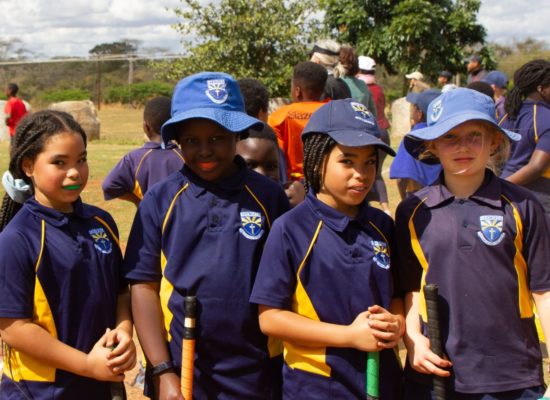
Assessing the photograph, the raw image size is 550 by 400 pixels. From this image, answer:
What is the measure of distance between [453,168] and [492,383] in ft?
2.38

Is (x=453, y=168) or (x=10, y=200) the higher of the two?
(x=453, y=168)

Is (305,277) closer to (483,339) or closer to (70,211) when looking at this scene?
(483,339)

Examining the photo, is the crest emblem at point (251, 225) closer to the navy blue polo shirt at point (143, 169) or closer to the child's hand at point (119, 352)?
the child's hand at point (119, 352)

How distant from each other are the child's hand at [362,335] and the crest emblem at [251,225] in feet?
1.65

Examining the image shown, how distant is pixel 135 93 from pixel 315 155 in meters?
31.7

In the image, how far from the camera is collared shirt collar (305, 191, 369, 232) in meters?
2.51

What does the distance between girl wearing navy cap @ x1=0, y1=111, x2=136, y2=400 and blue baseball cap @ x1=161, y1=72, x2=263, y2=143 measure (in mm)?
377

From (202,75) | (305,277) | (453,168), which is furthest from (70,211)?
(453,168)

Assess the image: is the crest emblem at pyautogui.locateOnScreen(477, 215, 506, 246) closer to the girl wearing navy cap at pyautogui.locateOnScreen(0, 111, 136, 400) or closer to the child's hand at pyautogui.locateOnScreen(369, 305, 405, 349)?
the child's hand at pyautogui.locateOnScreen(369, 305, 405, 349)

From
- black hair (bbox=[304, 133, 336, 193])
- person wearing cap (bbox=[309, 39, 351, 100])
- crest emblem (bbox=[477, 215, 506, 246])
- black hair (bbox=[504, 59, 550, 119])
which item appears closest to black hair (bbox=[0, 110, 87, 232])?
black hair (bbox=[304, 133, 336, 193])

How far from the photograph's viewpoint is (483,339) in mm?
2455

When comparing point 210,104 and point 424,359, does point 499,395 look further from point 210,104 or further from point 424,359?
point 210,104

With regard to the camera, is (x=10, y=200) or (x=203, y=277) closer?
(x=203, y=277)

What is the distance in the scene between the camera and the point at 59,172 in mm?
2635
